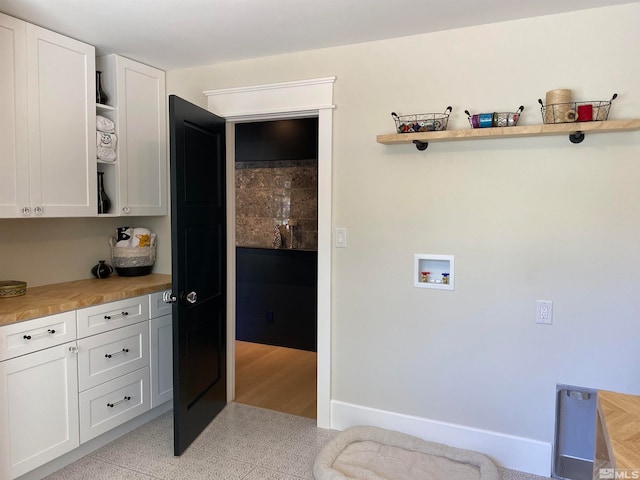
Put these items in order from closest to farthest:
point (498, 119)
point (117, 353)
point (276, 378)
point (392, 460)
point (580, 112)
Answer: point (580, 112) → point (498, 119) → point (392, 460) → point (117, 353) → point (276, 378)

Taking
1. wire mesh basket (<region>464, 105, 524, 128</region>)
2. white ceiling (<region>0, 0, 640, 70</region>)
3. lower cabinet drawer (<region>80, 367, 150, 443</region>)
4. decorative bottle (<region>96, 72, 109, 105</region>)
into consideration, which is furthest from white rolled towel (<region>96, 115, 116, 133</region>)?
wire mesh basket (<region>464, 105, 524, 128</region>)

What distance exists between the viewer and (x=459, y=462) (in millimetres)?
2449

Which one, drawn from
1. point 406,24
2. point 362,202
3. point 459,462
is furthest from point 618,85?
point 459,462

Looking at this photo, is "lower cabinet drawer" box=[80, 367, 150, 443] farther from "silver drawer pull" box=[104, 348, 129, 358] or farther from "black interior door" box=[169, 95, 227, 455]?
"black interior door" box=[169, 95, 227, 455]

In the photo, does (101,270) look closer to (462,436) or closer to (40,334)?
(40,334)

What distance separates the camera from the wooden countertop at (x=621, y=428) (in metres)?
1.09

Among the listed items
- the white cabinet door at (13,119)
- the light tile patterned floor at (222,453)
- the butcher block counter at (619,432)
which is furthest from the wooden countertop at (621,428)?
the white cabinet door at (13,119)

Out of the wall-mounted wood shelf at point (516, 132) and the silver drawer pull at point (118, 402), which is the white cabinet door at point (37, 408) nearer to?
the silver drawer pull at point (118, 402)

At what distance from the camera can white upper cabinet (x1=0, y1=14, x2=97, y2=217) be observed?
232 centimetres

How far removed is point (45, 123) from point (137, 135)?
636mm

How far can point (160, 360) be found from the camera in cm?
301

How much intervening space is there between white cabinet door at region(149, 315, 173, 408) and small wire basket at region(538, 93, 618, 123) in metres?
2.62

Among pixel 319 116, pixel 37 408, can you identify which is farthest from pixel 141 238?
pixel 319 116

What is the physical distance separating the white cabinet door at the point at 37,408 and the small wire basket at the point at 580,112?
9.08ft
